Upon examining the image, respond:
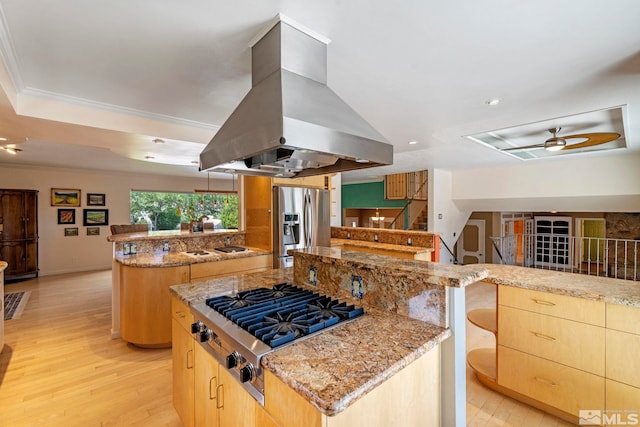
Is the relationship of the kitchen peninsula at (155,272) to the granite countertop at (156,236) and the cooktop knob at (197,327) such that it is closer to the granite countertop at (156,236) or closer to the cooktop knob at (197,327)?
the granite countertop at (156,236)

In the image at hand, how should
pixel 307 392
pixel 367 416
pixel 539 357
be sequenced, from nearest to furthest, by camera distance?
pixel 307 392
pixel 367 416
pixel 539 357

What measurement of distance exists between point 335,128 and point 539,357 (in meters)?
2.17

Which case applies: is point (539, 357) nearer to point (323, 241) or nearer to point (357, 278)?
point (357, 278)

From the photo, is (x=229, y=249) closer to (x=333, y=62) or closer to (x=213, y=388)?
(x=213, y=388)

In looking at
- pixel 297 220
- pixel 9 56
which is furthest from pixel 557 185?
pixel 9 56

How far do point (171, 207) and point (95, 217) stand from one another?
68.7 inches

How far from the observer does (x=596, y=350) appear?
1858 millimetres

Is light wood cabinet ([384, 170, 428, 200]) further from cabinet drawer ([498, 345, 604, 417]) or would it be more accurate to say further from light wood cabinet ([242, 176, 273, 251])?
cabinet drawer ([498, 345, 604, 417])

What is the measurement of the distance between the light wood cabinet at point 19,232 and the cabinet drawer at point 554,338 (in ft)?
26.3

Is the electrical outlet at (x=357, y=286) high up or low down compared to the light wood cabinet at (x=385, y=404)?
up

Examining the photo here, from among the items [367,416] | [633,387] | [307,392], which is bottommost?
[633,387]

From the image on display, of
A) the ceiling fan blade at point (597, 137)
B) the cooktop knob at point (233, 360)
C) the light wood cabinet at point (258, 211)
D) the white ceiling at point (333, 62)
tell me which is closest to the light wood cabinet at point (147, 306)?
the light wood cabinet at point (258, 211)

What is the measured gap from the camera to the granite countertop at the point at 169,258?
10.1 feet

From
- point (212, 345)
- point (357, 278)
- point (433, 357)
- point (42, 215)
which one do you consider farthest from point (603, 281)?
point (42, 215)
